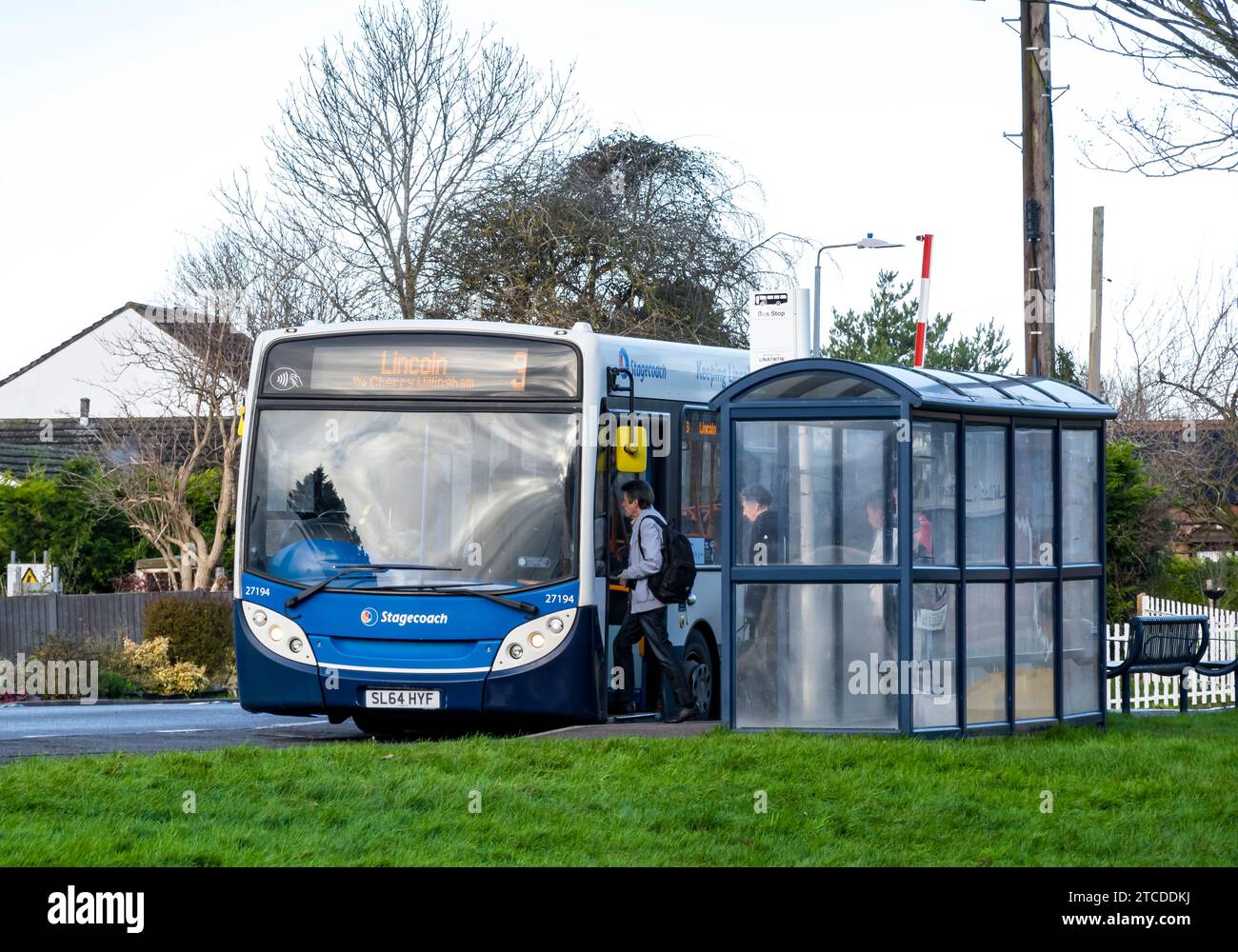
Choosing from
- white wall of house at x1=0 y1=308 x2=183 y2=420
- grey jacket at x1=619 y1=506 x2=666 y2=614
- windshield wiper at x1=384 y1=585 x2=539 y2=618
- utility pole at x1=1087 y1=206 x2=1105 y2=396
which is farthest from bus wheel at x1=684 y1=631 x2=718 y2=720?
white wall of house at x1=0 y1=308 x2=183 y2=420

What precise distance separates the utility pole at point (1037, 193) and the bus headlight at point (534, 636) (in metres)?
6.97

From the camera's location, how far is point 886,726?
42.3ft

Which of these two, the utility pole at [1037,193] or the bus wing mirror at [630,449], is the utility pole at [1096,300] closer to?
the utility pole at [1037,193]

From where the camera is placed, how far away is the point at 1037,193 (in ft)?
63.6

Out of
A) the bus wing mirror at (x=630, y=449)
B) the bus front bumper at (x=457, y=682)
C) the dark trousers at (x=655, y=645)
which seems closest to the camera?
the bus front bumper at (x=457, y=682)

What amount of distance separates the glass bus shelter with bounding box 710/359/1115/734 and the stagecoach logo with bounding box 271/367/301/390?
3437mm

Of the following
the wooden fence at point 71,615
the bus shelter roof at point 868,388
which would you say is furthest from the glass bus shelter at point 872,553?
the wooden fence at point 71,615

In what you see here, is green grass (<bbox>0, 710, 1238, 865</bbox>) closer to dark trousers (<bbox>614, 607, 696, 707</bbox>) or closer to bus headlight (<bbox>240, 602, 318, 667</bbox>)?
dark trousers (<bbox>614, 607, 696, 707</bbox>)

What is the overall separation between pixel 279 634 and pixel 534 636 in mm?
1947

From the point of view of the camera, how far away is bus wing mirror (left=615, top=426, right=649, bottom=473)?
1444 cm

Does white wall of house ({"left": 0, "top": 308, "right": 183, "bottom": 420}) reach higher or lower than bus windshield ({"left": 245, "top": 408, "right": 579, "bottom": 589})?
higher

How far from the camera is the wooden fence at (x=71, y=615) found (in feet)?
93.0
